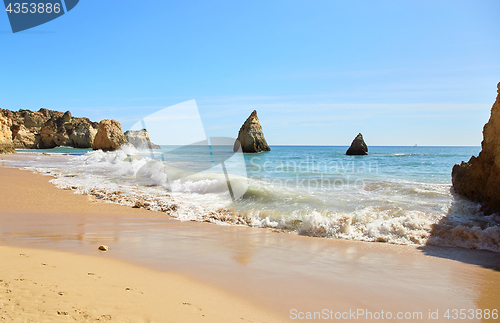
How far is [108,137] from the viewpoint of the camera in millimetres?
35344

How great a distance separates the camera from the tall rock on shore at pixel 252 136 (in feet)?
139

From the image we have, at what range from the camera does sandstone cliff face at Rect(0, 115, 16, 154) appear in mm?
28406

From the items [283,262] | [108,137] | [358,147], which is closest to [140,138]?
[108,137]

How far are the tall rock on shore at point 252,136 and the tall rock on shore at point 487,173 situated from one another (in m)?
Result: 34.4

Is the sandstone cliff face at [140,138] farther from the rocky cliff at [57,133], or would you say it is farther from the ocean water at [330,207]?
the ocean water at [330,207]

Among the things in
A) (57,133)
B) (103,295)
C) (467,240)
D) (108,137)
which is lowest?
(467,240)

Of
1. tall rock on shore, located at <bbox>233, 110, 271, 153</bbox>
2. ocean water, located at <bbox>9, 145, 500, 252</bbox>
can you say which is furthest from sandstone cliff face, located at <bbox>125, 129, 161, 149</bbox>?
ocean water, located at <bbox>9, 145, 500, 252</bbox>

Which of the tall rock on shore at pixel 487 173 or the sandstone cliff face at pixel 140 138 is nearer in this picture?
the tall rock on shore at pixel 487 173

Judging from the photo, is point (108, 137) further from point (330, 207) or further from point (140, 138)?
point (330, 207)

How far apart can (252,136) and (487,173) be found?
117ft

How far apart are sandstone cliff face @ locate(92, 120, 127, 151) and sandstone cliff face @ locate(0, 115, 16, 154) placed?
8.71 meters

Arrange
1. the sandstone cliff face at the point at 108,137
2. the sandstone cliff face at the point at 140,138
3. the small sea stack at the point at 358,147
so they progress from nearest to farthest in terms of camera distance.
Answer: the sandstone cliff face at the point at 108,137 < the small sea stack at the point at 358,147 < the sandstone cliff face at the point at 140,138

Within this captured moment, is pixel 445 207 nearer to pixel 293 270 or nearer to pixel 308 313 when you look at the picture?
pixel 293 270

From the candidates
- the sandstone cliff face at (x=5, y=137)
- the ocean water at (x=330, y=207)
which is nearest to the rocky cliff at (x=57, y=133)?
the sandstone cliff face at (x=5, y=137)
